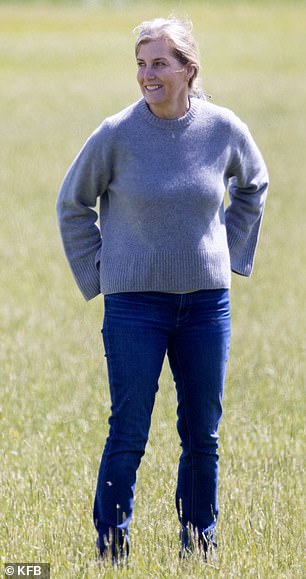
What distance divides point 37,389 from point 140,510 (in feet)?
8.36

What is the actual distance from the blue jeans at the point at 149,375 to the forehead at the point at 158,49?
896 mm

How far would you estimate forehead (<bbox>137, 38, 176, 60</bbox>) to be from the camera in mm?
4629

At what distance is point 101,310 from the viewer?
11305mm

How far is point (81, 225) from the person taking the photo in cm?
500

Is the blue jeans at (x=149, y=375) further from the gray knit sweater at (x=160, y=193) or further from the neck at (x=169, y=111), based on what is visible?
the neck at (x=169, y=111)

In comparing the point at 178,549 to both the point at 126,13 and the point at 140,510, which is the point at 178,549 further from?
the point at 126,13

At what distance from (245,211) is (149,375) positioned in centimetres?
94

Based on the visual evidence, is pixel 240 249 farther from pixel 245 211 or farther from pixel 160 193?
pixel 160 193

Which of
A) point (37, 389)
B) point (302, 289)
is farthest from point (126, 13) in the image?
Result: point (37, 389)

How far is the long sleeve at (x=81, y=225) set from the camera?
488 cm

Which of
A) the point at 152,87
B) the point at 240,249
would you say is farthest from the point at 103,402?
the point at 152,87

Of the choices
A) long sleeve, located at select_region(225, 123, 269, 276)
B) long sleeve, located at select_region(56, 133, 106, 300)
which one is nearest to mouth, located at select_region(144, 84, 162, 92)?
long sleeve, located at select_region(56, 133, 106, 300)

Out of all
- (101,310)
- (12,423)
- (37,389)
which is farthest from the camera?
(101,310)

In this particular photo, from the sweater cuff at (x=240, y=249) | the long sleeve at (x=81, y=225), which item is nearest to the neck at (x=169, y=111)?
the long sleeve at (x=81, y=225)
